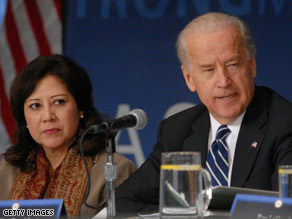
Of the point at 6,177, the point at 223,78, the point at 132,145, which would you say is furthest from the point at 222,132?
the point at 132,145

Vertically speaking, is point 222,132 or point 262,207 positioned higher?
point 222,132

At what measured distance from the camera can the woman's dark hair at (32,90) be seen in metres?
3.10

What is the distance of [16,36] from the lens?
431 centimetres

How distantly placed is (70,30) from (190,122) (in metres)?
1.72

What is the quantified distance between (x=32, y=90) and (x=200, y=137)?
97 cm

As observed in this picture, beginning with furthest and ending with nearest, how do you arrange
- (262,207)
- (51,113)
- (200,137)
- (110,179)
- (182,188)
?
(51,113)
(200,137)
(110,179)
(182,188)
(262,207)

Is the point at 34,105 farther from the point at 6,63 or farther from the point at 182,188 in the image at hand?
the point at 182,188

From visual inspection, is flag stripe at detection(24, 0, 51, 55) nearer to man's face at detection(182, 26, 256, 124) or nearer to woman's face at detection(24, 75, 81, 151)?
woman's face at detection(24, 75, 81, 151)

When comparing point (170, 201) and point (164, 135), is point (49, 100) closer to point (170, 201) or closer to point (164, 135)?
point (164, 135)

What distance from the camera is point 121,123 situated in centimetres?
199

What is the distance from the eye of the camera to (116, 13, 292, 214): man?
237cm

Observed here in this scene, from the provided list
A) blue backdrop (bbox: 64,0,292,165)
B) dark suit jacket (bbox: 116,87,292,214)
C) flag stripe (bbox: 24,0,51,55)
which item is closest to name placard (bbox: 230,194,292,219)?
dark suit jacket (bbox: 116,87,292,214)

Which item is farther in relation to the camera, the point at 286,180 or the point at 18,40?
the point at 18,40

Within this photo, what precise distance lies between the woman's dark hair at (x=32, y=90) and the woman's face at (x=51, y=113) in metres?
0.03
